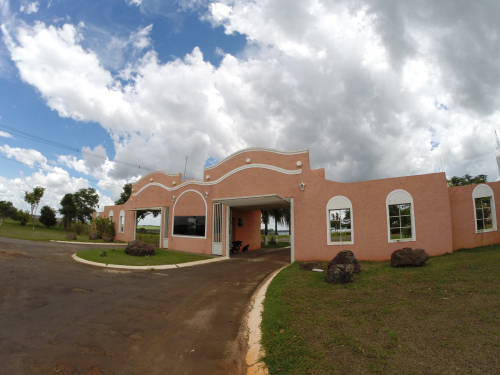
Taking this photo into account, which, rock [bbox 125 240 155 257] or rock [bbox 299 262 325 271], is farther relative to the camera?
rock [bbox 125 240 155 257]

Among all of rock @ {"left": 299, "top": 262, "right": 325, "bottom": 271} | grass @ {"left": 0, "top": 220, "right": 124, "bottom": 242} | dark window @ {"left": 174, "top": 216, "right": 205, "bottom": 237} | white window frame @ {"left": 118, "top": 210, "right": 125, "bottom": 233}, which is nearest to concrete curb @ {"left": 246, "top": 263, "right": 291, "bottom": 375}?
rock @ {"left": 299, "top": 262, "right": 325, "bottom": 271}

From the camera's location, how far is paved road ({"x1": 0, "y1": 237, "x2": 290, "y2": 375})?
4.22m

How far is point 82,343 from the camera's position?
4754 mm

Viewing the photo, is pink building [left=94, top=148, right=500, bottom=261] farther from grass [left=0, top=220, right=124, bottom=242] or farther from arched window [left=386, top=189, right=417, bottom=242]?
grass [left=0, top=220, right=124, bottom=242]

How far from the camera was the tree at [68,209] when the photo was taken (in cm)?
5109

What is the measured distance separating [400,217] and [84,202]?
5798 centimetres

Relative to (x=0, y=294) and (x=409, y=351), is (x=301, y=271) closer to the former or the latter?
(x=409, y=351)

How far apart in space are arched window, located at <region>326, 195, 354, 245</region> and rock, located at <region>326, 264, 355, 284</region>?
16.8ft

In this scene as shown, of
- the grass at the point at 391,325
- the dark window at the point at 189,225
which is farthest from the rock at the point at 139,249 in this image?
the grass at the point at 391,325

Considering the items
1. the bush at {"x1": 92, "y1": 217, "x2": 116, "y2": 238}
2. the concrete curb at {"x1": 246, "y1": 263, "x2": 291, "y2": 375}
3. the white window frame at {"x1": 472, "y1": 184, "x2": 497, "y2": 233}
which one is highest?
the white window frame at {"x1": 472, "y1": 184, "x2": 497, "y2": 233}

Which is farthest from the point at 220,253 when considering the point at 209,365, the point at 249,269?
the point at 209,365

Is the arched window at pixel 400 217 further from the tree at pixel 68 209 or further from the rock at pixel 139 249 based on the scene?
the tree at pixel 68 209

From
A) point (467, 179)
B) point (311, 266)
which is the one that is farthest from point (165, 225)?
point (467, 179)

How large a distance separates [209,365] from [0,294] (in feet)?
21.4
